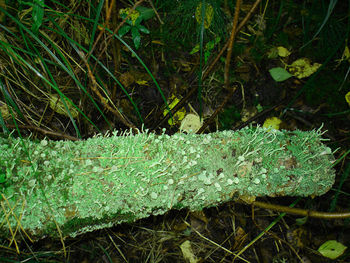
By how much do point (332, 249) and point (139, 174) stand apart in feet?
6.07

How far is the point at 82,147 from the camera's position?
1.33 m

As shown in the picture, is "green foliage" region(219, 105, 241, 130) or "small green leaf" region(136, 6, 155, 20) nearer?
"small green leaf" region(136, 6, 155, 20)

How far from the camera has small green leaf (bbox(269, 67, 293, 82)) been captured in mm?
2311

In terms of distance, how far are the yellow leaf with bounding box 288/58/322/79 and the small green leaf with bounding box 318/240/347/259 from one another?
1.58 metres

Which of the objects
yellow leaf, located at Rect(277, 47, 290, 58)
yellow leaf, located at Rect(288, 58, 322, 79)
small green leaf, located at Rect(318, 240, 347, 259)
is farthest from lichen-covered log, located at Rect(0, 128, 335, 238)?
yellow leaf, located at Rect(277, 47, 290, 58)

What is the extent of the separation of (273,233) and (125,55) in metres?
2.17

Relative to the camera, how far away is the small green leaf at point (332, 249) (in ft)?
6.41

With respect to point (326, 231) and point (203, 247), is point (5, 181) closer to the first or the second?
→ point (203, 247)

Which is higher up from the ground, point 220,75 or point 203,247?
point 220,75

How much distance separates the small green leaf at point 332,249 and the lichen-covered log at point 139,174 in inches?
33.7

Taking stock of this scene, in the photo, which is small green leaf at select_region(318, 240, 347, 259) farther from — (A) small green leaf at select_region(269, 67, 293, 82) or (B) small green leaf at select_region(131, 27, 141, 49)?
(B) small green leaf at select_region(131, 27, 141, 49)

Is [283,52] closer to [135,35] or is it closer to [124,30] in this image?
[135,35]

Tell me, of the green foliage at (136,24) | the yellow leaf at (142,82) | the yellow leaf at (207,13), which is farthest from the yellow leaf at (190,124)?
the yellow leaf at (207,13)

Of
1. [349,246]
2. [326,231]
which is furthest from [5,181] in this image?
[349,246]
